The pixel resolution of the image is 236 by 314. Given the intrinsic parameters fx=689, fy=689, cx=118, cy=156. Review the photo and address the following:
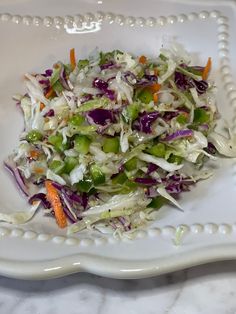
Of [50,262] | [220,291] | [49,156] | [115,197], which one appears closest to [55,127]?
[49,156]

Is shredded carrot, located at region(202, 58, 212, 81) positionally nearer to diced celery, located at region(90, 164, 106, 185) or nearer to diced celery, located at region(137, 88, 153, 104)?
diced celery, located at region(137, 88, 153, 104)

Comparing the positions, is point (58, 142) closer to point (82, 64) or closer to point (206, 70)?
point (82, 64)

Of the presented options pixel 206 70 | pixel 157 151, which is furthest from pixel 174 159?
pixel 206 70

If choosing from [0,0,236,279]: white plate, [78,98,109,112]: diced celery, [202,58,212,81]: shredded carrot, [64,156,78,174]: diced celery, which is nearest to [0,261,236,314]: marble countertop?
[0,0,236,279]: white plate

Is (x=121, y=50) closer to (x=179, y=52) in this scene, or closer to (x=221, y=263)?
(x=179, y=52)

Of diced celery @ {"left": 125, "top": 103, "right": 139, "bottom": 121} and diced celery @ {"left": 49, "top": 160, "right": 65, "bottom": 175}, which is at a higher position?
diced celery @ {"left": 125, "top": 103, "right": 139, "bottom": 121}

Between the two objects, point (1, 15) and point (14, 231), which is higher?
point (1, 15)

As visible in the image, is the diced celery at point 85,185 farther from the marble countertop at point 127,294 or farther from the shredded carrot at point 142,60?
the shredded carrot at point 142,60
